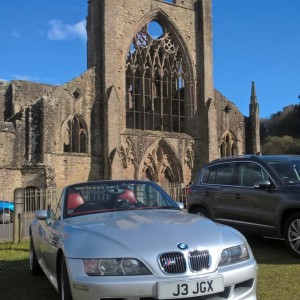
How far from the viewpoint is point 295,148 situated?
56625 mm

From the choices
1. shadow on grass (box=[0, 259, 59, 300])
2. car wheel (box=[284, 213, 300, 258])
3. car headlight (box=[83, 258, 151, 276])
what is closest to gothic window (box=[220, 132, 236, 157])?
car wheel (box=[284, 213, 300, 258])

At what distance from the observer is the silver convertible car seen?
151 inches

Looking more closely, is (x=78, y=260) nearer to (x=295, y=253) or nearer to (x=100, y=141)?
(x=295, y=253)

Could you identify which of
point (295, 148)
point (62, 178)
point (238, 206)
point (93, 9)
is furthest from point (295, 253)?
point (295, 148)

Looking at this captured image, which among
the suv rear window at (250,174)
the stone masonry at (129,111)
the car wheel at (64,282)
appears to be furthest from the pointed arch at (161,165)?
the car wheel at (64,282)

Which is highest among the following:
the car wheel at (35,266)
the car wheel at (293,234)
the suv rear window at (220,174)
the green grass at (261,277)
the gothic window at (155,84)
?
the gothic window at (155,84)

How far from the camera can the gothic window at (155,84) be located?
29.5m

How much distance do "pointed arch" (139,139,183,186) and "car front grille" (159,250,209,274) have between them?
2449 cm

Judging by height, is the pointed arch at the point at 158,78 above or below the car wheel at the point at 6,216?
above

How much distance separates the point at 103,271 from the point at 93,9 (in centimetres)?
2658

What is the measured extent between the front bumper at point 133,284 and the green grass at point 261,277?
1401 mm

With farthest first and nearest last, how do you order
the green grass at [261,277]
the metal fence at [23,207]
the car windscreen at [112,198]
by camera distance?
the metal fence at [23,207] < the green grass at [261,277] < the car windscreen at [112,198]

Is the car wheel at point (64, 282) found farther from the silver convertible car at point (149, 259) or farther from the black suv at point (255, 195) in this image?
the black suv at point (255, 195)

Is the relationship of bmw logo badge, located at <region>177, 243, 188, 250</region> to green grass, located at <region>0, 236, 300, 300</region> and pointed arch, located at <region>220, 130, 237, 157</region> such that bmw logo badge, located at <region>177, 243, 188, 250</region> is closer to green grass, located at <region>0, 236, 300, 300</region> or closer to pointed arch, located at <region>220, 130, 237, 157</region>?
green grass, located at <region>0, 236, 300, 300</region>
